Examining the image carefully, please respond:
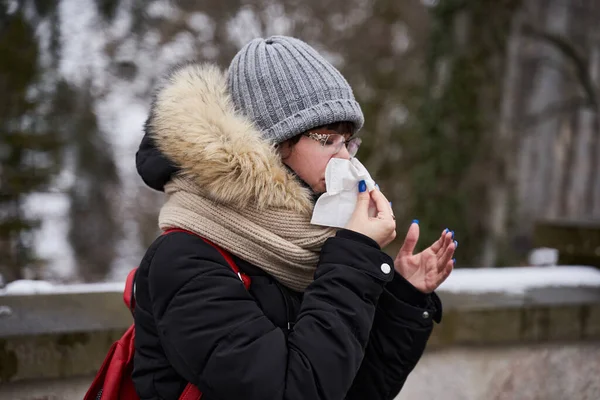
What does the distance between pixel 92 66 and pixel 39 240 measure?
2857mm

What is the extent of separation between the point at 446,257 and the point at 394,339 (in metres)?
0.26

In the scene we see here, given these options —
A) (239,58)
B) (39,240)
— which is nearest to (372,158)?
(39,240)

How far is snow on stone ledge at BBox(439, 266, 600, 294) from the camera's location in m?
2.92

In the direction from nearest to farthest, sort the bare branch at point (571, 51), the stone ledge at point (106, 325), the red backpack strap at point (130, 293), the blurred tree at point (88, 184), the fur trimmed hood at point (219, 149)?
the fur trimmed hood at point (219, 149)
the red backpack strap at point (130, 293)
the stone ledge at point (106, 325)
the bare branch at point (571, 51)
the blurred tree at point (88, 184)

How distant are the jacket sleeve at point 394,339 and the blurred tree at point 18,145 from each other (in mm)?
5670

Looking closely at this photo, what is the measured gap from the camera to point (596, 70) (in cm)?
1647

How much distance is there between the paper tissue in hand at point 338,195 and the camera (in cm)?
155

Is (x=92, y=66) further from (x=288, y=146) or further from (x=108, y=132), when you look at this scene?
(x=288, y=146)

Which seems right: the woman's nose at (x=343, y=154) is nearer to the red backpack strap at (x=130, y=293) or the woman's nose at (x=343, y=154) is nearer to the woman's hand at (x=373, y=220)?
the woman's hand at (x=373, y=220)

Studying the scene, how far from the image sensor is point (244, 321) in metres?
1.36

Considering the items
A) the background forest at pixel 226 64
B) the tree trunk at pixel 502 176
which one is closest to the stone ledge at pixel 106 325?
the background forest at pixel 226 64

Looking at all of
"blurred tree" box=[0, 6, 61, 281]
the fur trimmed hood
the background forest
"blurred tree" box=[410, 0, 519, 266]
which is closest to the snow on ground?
the background forest

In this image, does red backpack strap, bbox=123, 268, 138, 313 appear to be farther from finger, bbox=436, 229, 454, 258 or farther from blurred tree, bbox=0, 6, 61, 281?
blurred tree, bbox=0, 6, 61, 281

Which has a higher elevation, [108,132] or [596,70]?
[596,70]
